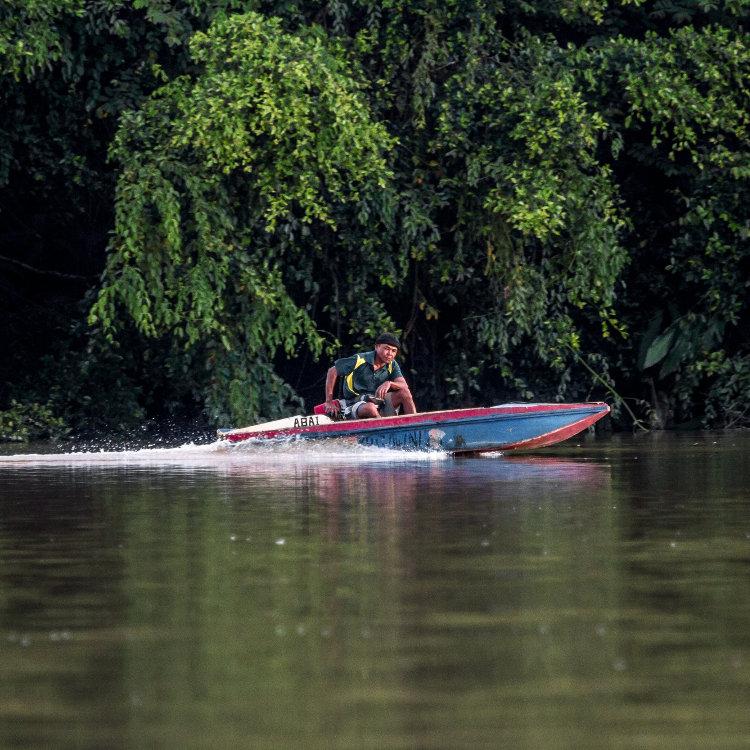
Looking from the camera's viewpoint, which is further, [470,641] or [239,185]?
[239,185]

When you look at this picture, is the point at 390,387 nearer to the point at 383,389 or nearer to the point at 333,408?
the point at 383,389

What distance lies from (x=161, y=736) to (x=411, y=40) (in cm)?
1976

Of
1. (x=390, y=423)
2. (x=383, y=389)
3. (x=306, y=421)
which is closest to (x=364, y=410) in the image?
(x=383, y=389)

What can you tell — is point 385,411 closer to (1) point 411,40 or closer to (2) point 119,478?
(2) point 119,478

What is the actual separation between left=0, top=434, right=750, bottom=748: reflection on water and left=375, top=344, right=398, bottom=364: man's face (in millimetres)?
5432

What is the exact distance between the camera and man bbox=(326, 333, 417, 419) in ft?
66.8

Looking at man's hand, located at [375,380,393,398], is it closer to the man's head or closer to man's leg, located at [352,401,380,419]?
man's leg, located at [352,401,380,419]

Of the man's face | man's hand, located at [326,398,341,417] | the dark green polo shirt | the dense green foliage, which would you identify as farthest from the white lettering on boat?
the dense green foliage

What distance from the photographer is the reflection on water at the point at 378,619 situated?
19.3 ft

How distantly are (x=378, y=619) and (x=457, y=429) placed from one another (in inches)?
483

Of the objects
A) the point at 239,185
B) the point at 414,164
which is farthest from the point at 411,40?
the point at 239,185

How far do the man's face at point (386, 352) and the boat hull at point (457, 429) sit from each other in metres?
0.72

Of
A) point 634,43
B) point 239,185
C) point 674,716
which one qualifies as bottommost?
point 674,716

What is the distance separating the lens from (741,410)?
25.7 metres
